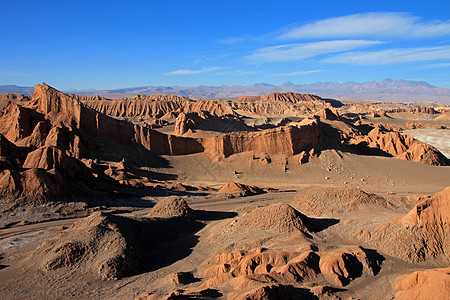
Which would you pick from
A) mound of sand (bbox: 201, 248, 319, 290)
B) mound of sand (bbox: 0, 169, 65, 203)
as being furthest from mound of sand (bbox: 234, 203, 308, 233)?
mound of sand (bbox: 0, 169, 65, 203)

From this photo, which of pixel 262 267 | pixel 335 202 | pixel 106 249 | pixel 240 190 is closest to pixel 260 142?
pixel 240 190

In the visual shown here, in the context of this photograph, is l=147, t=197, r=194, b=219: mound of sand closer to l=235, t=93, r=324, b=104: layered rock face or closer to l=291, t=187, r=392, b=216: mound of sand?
l=291, t=187, r=392, b=216: mound of sand

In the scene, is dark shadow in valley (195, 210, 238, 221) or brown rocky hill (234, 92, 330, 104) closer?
dark shadow in valley (195, 210, 238, 221)

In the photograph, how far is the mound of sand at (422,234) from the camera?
13.4m

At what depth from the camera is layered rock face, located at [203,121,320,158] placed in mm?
38156

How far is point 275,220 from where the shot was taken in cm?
1633

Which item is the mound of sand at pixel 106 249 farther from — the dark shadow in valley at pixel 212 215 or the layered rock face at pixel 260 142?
the layered rock face at pixel 260 142

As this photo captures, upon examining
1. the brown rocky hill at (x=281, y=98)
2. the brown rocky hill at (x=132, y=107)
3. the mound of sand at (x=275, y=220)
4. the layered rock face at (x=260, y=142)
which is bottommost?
the mound of sand at (x=275, y=220)

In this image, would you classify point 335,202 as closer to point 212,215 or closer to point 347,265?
point 212,215

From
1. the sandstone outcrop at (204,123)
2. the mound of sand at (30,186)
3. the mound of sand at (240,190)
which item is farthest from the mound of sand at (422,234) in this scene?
the sandstone outcrop at (204,123)

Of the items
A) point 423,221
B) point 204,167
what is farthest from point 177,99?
point 423,221

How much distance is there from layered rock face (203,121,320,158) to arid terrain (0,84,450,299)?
0.11m

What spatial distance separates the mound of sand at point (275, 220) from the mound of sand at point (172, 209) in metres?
4.05

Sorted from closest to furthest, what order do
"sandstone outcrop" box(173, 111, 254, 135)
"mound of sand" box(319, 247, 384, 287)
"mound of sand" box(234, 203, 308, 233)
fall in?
1. "mound of sand" box(319, 247, 384, 287)
2. "mound of sand" box(234, 203, 308, 233)
3. "sandstone outcrop" box(173, 111, 254, 135)
